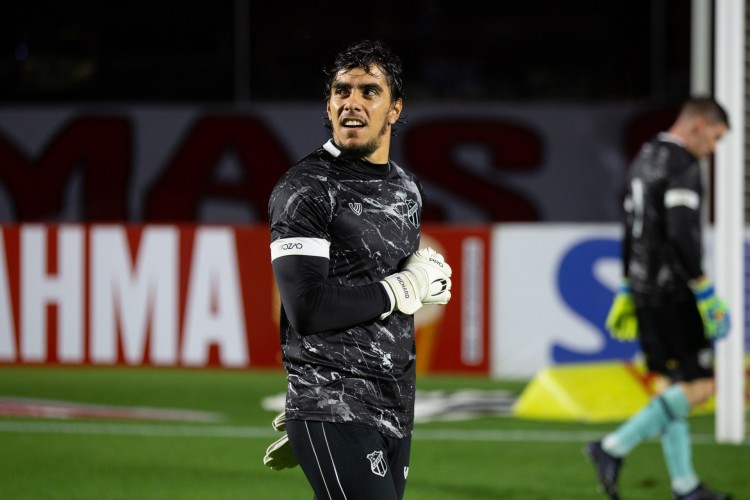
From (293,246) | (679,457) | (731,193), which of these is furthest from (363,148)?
(731,193)

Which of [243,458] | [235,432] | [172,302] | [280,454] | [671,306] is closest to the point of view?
[280,454]

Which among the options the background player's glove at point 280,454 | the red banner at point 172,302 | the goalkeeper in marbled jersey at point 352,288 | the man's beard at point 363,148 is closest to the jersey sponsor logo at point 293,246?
the goalkeeper in marbled jersey at point 352,288

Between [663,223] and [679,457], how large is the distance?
1.21m

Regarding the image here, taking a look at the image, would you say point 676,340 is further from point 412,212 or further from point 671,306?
point 412,212

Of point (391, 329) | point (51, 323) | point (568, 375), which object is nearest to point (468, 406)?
point (568, 375)

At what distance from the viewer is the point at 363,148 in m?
3.66

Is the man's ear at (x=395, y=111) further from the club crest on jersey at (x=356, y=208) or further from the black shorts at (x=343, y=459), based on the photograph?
the black shorts at (x=343, y=459)

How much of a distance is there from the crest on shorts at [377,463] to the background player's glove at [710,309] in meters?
3.45

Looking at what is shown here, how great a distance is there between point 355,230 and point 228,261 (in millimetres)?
7891

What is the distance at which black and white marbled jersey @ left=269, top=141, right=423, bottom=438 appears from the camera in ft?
11.5

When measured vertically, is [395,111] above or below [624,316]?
above

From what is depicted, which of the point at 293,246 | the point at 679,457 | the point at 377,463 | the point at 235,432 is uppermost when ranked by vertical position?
the point at 293,246

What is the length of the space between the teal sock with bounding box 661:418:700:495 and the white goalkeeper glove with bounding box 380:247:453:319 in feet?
10.7

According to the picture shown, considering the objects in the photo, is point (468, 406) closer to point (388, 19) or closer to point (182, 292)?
point (182, 292)
